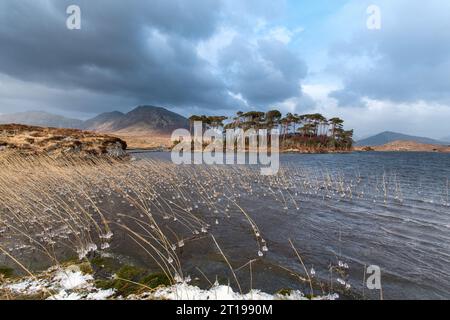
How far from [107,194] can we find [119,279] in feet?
33.7

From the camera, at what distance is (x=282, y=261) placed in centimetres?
696

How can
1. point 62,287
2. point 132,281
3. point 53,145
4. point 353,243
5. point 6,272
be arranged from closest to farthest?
point 62,287 < point 132,281 < point 6,272 < point 353,243 < point 53,145

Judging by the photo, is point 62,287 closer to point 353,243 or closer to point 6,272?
point 6,272

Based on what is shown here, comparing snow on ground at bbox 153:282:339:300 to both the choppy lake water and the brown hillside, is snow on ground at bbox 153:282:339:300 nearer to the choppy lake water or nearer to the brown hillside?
the choppy lake water

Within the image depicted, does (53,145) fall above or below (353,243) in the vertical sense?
above

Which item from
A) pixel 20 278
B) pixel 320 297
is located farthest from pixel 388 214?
pixel 20 278

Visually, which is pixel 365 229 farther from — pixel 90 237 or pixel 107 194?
pixel 107 194

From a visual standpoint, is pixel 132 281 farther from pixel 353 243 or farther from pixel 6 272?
pixel 353 243

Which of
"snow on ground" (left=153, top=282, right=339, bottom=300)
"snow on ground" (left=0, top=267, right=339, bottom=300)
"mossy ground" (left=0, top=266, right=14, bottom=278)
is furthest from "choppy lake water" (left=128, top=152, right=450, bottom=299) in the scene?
"mossy ground" (left=0, top=266, right=14, bottom=278)

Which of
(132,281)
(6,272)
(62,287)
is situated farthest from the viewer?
(6,272)

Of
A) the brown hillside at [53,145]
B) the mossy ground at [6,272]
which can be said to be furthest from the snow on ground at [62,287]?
the brown hillside at [53,145]

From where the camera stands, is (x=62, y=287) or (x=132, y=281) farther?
(x=132, y=281)

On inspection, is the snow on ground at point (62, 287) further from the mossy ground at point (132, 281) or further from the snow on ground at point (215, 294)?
the snow on ground at point (215, 294)

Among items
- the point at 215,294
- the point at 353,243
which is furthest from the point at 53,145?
the point at 353,243
